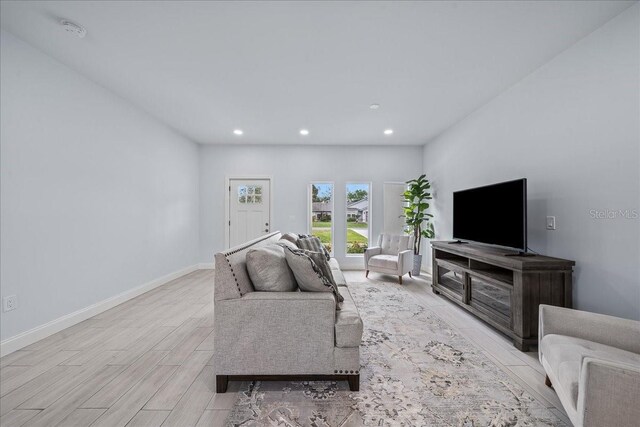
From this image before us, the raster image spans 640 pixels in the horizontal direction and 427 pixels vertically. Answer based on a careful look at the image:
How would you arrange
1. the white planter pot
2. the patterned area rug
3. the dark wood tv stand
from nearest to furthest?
the patterned area rug < the dark wood tv stand < the white planter pot

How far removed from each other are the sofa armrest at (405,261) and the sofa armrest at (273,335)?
296 cm

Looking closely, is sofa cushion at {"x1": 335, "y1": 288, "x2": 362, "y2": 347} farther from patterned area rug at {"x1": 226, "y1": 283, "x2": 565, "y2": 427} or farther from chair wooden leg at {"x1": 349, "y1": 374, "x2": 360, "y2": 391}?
patterned area rug at {"x1": 226, "y1": 283, "x2": 565, "y2": 427}

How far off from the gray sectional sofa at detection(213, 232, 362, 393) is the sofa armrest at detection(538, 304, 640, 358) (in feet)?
4.16

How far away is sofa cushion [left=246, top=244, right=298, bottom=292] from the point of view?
1.81 m

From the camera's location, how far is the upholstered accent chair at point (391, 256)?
4.39 m

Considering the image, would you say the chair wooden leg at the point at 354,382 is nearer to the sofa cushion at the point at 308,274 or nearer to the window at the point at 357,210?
the sofa cushion at the point at 308,274

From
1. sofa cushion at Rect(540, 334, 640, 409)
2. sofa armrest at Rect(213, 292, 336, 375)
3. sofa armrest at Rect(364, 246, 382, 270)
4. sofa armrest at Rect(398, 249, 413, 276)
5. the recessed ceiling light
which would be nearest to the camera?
sofa cushion at Rect(540, 334, 640, 409)

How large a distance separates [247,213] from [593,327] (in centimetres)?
517

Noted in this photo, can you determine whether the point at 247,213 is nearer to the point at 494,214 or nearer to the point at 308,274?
the point at 308,274

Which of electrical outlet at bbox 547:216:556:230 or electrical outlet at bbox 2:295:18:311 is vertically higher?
electrical outlet at bbox 547:216:556:230

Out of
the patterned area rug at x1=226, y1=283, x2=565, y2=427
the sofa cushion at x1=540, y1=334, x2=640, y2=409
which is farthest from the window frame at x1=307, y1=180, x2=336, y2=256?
the sofa cushion at x1=540, y1=334, x2=640, y2=409

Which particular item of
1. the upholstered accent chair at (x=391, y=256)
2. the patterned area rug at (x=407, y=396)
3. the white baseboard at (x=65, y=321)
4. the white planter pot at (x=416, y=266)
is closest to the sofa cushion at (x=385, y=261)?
the upholstered accent chair at (x=391, y=256)

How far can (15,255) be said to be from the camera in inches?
88.7

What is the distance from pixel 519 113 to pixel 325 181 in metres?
3.40
